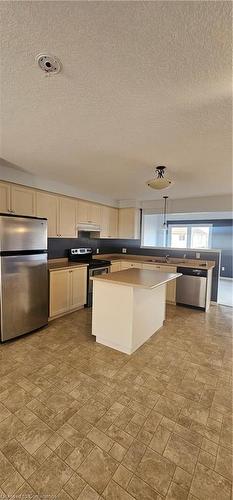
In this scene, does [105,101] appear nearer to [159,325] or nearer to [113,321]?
[113,321]

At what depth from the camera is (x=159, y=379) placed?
2.18m

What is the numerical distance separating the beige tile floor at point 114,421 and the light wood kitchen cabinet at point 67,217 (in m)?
2.02

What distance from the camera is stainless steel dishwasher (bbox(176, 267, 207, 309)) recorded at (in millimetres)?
4242

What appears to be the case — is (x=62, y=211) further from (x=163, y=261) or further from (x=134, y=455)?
(x=134, y=455)

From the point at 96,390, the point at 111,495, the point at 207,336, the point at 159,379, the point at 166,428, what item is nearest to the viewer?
the point at 111,495

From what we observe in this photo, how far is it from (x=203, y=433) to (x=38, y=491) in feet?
3.85

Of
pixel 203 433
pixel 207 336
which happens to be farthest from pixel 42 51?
pixel 207 336

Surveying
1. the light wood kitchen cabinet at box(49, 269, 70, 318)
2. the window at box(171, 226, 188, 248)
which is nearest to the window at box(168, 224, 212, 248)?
the window at box(171, 226, 188, 248)

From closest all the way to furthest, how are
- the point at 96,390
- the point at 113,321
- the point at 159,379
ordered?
1. the point at 96,390
2. the point at 159,379
3. the point at 113,321

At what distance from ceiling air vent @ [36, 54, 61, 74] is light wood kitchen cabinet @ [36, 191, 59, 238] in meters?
2.48

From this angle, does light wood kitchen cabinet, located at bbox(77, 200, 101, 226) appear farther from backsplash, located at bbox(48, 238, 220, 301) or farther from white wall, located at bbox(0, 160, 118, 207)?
backsplash, located at bbox(48, 238, 220, 301)

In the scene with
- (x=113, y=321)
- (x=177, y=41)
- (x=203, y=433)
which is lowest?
(x=203, y=433)

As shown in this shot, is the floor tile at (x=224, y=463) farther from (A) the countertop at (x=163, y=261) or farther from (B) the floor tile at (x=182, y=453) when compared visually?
(A) the countertop at (x=163, y=261)

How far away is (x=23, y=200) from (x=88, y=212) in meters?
1.62
